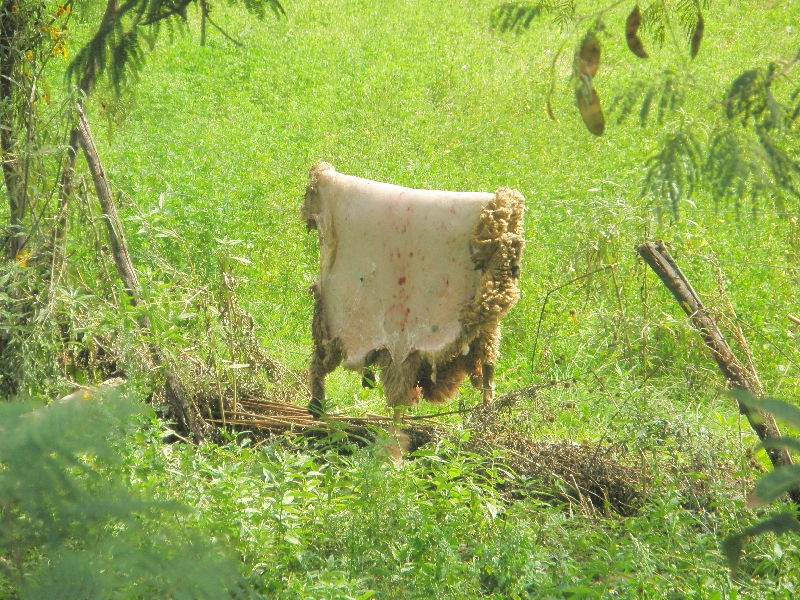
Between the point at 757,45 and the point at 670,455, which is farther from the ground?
the point at 757,45

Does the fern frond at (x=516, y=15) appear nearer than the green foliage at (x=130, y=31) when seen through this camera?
Yes

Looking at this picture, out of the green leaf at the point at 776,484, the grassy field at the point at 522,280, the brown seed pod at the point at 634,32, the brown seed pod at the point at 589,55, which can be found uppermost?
the brown seed pod at the point at 634,32

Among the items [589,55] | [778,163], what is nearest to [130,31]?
[589,55]

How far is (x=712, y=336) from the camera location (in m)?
3.22

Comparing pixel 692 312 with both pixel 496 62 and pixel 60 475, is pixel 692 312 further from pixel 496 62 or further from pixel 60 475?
pixel 496 62

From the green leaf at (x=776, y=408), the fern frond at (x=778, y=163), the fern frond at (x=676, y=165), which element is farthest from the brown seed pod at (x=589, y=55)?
the green leaf at (x=776, y=408)

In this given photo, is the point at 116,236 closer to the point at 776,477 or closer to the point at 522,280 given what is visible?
the point at 776,477

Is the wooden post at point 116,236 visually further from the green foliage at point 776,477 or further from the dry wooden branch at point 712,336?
the green foliage at point 776,477

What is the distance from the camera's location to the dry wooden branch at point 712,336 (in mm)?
3180

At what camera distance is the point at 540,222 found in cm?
715

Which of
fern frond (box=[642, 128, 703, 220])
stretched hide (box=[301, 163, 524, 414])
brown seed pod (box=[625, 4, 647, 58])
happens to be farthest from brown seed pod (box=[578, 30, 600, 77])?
stretched hide (box=[301, 163, 524, 414])

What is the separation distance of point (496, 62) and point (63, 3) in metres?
7.56

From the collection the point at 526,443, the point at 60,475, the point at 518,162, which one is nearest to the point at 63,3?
the point at 526,443

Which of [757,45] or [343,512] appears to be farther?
[757,45]
